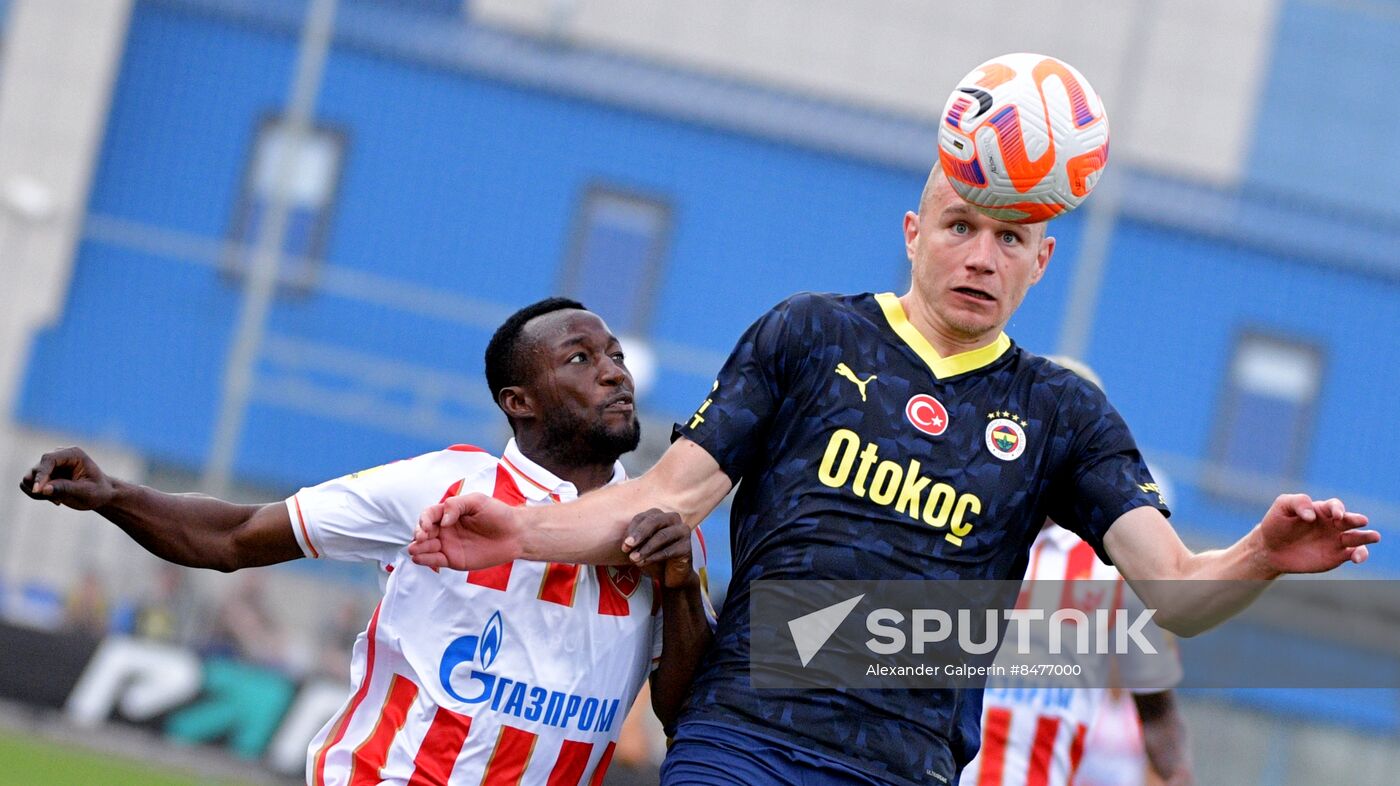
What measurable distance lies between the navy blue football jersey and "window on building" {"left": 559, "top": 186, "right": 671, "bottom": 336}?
53.0ft

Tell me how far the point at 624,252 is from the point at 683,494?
16660 mm

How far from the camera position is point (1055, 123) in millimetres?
4363

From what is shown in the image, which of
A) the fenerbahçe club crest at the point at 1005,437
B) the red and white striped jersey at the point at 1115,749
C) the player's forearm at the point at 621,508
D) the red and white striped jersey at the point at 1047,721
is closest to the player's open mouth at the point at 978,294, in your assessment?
the fenerbahçe club crest at the point at 1005,437

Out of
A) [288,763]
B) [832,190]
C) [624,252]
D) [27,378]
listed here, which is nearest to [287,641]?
[288,763]

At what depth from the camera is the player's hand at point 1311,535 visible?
3.79 metres

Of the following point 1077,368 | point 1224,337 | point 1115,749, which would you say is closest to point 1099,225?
point 1224,337

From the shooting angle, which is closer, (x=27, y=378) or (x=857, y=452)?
(x=857, y=452)

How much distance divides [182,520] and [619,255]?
1628 centimetres

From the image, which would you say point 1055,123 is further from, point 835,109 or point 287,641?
point 835,109

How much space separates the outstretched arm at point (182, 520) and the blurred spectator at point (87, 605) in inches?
446

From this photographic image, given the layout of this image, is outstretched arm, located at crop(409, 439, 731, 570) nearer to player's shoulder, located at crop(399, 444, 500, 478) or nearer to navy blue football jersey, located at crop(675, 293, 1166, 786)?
navy blue football jersey, located at crop(675, 293, 1166, 786)

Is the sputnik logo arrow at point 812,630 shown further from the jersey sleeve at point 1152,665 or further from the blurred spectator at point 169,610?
the blurred spectator at point 169,610

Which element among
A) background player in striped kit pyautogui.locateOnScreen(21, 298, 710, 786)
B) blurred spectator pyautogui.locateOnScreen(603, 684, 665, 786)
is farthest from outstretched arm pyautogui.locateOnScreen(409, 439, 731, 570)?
blurred spectator pyautogui.locateOnScreen(603, 684, 665, 786)

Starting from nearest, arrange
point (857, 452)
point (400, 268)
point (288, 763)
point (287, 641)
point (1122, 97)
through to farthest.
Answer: point (857, 452), point (288, 763), point (287, 641), point (1122, 97), point (400, 268)
